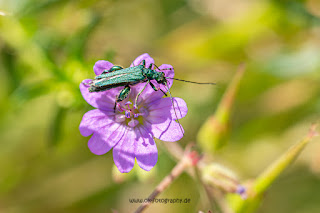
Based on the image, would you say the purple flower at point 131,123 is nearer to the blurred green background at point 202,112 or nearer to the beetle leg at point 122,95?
the beetle leg at point 122,95

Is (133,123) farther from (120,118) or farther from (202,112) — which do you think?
(202,112)

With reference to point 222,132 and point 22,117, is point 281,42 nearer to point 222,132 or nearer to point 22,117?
point 222,132

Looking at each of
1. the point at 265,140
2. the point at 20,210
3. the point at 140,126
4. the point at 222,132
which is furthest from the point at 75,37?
the point at 265,140

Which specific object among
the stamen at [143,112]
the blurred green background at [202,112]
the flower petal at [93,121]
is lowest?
the blurred green background at [202,112]

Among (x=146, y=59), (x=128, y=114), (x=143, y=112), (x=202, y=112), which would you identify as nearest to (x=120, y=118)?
(x=128, y=114)

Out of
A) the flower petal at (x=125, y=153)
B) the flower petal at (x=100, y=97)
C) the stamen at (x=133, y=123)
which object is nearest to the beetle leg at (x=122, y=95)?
the flower petal at (x=100, y=97)

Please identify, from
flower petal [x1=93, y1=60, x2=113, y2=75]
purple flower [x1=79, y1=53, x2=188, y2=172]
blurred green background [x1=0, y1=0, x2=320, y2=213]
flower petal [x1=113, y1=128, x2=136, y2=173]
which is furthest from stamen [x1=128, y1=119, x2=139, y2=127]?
blurred green background [x1=0, y1=0, x2=320, y2=213]
